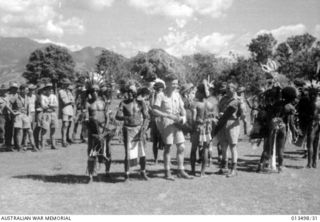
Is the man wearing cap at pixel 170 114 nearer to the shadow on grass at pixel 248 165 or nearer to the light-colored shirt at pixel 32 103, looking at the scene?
the shadow on grass at pixel 248 165

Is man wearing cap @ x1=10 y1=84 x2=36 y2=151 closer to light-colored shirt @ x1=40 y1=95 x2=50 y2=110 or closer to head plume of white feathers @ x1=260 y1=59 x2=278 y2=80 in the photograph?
light-colored shirt @ x1=40 y1=95 x2=50 y2=110

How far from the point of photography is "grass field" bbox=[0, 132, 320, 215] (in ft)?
18.6

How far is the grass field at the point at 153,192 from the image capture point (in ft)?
18.6

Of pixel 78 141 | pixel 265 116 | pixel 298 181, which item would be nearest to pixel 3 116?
pixel 78 141

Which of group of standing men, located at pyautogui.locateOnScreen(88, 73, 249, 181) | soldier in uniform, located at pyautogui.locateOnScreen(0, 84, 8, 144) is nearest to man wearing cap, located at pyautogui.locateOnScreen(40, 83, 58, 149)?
soldier in uniform, located at pyautogui.locateOnScreen(0, 84, 8, 144)

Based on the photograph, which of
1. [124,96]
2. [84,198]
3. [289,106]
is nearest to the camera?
[84,198]

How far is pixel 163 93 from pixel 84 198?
101 inches

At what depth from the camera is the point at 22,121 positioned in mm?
11094

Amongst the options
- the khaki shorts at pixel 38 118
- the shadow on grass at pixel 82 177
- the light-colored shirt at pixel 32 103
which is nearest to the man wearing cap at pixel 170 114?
the shadow on grass at pixel 82 177

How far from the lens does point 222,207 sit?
5742 mm

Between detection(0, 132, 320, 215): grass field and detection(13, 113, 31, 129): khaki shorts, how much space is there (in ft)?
6.78

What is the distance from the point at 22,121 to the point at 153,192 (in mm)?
6107

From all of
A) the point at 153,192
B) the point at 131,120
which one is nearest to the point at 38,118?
the point at 131,120

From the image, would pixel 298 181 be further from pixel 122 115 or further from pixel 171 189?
pixel 122 115
